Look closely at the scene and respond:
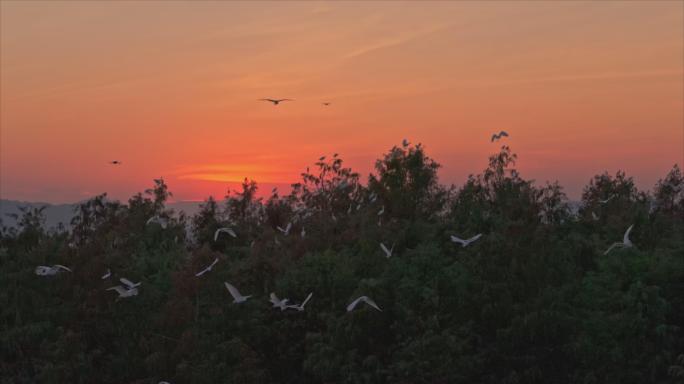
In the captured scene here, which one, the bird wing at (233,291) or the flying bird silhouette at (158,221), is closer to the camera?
the bird wing at (233,291)

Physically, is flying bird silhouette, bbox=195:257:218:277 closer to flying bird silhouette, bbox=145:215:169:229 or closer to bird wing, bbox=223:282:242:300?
bird wing, bbox=223:282:242:300

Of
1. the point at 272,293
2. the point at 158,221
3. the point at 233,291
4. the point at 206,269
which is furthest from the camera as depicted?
the point at 158,221

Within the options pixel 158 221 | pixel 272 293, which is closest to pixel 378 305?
pixel 272 293

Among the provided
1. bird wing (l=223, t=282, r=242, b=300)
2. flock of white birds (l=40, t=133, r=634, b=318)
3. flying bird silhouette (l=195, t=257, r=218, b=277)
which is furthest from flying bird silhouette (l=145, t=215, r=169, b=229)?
bird wing (l=223, t=282, r=242, b=300)

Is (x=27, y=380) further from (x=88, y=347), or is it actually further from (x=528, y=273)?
(x=528, y=273)

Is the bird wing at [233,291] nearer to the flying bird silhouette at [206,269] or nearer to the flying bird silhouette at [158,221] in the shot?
the flying bird silhouette at [206,269]

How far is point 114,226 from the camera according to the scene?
34.3 m

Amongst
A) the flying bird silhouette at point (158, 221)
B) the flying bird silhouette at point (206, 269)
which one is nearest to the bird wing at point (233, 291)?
the flying bird silhouette at point (206, 269)

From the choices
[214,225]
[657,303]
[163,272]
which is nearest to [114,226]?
[214,225]

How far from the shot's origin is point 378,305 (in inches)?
936

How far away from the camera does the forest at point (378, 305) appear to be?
75.6ft

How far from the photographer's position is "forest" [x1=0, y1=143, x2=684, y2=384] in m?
23.0

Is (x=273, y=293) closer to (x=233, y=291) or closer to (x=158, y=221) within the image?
(x=233, y=291)

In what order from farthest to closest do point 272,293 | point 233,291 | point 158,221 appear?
point 158,221
point 272,293
point 233,291
